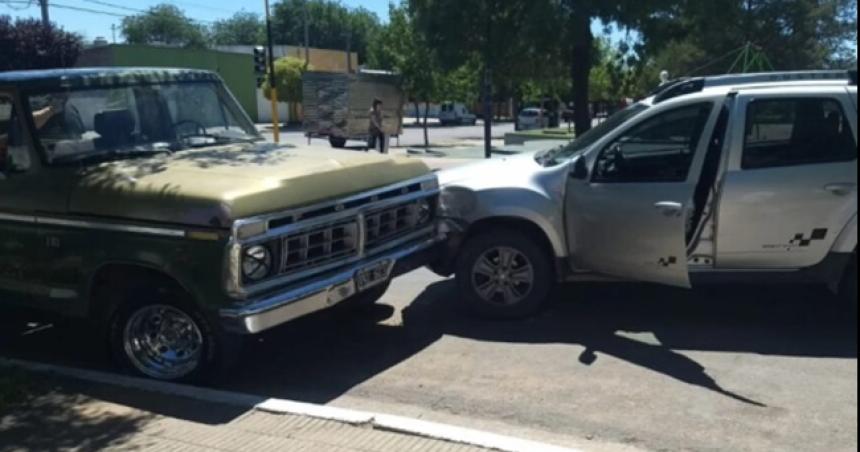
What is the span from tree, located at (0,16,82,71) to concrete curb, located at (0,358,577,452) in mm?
27548

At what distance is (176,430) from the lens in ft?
15.2

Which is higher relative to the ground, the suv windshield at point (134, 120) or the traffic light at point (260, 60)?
the traffic light at point (260, 60)

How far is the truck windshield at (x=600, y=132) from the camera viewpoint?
6.63 m

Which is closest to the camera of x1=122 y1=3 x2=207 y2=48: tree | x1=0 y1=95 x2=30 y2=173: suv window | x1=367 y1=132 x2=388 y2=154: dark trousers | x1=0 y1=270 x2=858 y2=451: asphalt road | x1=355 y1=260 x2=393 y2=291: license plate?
x1=0 y1=270 x2=858 y2=451: asphalt road

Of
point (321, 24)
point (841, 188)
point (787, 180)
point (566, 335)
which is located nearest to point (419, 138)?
point (566, 335)

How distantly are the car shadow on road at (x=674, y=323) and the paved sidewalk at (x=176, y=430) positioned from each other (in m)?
1.96

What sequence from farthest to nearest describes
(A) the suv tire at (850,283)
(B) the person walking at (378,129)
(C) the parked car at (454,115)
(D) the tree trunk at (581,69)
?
(C) the parked car at (454,115)
(B) the person walking at (378,129)
(D) the tree trunk at (581,69)
(A) the suv tire at (850,283)

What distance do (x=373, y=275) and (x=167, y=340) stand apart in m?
1.40

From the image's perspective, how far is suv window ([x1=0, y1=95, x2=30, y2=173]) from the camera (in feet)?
19.0

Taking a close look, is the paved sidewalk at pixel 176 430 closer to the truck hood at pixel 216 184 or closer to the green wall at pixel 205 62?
the truck hood at pixel 216 184

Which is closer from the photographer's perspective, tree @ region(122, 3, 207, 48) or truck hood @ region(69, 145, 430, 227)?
truck hood @ region(69, 145, 430, 227)

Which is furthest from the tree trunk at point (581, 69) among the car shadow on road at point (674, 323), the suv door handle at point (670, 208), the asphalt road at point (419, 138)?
the suv door handle at point (670, 208)

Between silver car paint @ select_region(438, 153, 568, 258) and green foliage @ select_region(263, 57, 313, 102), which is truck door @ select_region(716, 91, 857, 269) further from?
green foliage @ select_region(263, 57, 313, 102)

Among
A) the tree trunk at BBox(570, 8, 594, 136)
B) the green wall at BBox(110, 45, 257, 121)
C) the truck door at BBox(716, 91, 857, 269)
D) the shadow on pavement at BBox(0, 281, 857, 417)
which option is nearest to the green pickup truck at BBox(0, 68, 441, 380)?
the shadow on pavement at BBox(0, 281, 857, 417)
